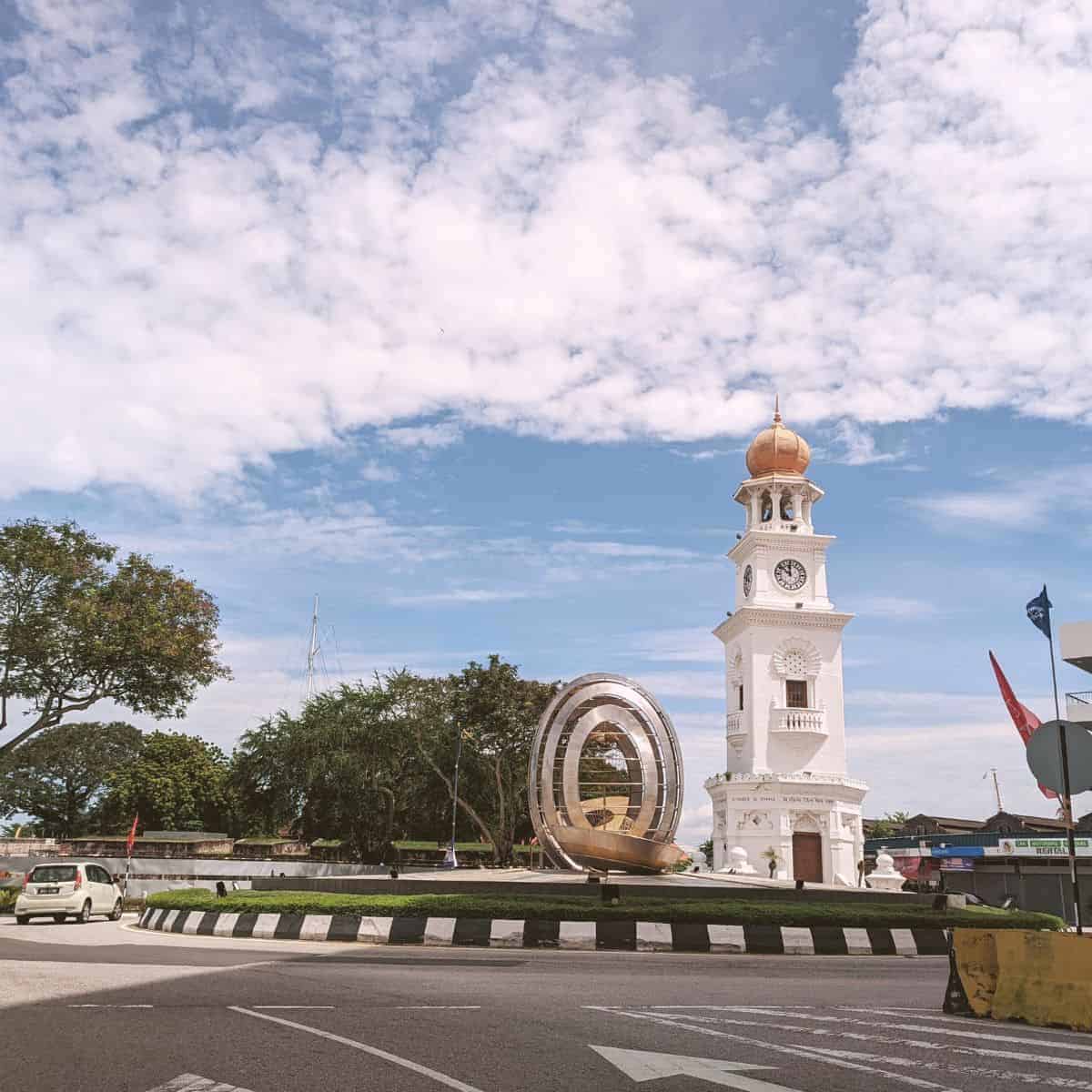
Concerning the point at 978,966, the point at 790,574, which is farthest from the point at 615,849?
the point at 790,574

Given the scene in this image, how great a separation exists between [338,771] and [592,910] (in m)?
36.5

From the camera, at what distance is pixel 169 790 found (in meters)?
69.2

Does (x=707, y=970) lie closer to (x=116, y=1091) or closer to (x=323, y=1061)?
(x=323, y=1061)

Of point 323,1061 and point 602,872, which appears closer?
point 323,1061

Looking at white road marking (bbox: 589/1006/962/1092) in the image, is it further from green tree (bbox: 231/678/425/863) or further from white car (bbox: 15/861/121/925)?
green tree (bbox: 231/678/425/863)

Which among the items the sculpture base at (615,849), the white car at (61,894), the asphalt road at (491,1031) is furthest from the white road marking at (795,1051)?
the white car at (61,894)

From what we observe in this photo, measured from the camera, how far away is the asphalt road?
6.37 metres

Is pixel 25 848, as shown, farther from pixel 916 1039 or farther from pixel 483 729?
pixel 916 1039

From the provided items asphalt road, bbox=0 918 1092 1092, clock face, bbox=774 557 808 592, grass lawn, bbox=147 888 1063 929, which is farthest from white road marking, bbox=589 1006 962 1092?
clock face, bbox=774 557 808 592

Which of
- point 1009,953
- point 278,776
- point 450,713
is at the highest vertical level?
point 450,713

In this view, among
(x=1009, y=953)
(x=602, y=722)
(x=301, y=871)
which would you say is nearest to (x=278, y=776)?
(x=301, y=871)

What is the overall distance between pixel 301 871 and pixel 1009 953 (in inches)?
1461

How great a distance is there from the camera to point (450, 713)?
5378cm

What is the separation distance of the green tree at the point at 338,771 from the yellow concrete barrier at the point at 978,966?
4434 cm
